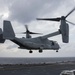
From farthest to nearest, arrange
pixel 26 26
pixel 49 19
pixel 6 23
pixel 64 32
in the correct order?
pixel 26 26 → pixel 49 19 → pixel 64 32 → pixel 6 23

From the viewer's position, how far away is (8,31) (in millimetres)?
59406

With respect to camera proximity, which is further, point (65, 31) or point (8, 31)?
point (65, 31)

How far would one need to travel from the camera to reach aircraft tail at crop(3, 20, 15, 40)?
58.5 meters

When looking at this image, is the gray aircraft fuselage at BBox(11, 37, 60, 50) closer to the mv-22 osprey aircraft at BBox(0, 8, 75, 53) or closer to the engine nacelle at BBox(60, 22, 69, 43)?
the mv-22 osprey aircraft at BBox(0, 8, 75, 53)

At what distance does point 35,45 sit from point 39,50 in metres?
1.81

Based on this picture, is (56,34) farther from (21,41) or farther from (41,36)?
(21,41)

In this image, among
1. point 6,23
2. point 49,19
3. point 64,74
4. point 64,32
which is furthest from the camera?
point 49,19

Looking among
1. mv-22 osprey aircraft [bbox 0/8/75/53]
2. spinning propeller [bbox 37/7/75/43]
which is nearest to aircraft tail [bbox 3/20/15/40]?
mv-22 osprey aircraft [bbox 0/8/75/53]

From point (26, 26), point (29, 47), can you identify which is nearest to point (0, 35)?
point (29, 47)

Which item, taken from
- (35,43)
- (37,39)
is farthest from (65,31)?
(37,39)

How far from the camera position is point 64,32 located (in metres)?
64.2

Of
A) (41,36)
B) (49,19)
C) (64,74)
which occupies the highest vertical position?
(49,19)

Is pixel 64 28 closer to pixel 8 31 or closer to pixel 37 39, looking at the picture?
pixel 37 39

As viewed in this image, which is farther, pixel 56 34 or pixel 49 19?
pixel 56 34
